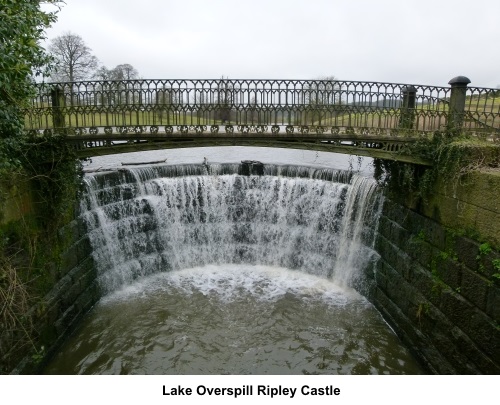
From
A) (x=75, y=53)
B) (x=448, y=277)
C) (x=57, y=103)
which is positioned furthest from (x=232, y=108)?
(x=75, y=53)

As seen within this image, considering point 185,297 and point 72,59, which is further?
point 72,59

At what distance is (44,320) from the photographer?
7.34 metres

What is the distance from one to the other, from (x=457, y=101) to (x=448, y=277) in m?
3.39

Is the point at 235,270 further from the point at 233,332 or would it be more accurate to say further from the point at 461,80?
the point at 461,80

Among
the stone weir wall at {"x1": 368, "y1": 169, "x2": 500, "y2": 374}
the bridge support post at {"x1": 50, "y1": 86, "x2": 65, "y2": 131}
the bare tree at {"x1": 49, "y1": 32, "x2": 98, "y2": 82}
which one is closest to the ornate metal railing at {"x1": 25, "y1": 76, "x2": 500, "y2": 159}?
the bridge support post at {"x1": 50, "y1": 86, "x2": 65, "y2": 131}

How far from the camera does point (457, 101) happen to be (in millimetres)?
7875

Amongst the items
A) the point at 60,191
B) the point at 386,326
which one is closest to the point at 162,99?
the point at 60,191

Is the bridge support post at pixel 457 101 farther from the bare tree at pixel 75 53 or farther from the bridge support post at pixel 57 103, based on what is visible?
the bare tree at pixel 75 53

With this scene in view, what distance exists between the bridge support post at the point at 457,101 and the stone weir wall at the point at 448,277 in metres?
1.44

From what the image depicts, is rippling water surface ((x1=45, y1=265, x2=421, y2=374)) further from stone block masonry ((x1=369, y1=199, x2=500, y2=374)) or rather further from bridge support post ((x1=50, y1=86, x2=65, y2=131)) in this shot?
bridge support post ((x1=50, y1=86, x2=65, y2=131))

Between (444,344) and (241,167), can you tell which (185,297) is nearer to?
(241,167)

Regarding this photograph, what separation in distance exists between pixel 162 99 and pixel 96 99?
134 centimetres

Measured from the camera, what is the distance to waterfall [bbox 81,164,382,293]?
392 inches

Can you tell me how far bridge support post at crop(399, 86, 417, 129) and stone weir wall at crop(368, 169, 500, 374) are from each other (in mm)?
1720
